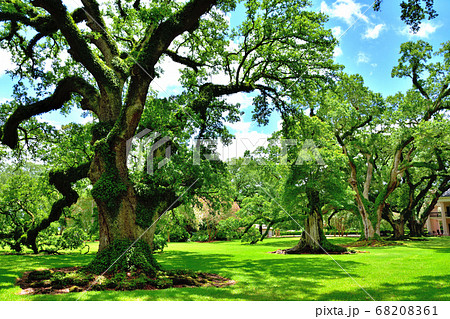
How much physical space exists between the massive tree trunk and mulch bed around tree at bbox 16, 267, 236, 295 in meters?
12.6

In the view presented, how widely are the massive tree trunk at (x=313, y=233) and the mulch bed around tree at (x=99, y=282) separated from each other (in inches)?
494

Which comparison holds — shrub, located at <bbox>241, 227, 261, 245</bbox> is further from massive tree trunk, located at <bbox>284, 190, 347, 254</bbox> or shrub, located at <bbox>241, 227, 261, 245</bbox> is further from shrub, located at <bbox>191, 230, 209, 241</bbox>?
shrub, located at <bbox>191, 230, 209, 241</bbox>

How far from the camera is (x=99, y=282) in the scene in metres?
8.62

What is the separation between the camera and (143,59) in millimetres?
11875

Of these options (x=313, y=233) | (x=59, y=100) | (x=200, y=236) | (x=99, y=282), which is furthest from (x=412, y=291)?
(x=200, y=236)

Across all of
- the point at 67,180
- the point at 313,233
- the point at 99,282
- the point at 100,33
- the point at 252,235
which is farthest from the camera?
the point at 252,235

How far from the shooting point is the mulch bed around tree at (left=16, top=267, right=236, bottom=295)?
8195 mm

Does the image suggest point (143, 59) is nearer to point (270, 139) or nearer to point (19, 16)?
point (19, 16)

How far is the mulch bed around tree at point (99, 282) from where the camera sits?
820 centimetres

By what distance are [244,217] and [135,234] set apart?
17.2 m

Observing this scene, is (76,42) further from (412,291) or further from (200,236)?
(200,236)

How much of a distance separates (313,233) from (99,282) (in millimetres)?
16024

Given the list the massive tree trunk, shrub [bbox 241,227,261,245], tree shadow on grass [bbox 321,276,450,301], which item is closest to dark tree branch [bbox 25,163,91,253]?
tree shadow on grass [bbox 321,276,450,301]

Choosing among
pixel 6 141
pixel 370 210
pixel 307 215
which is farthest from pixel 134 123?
pixel 370 210
